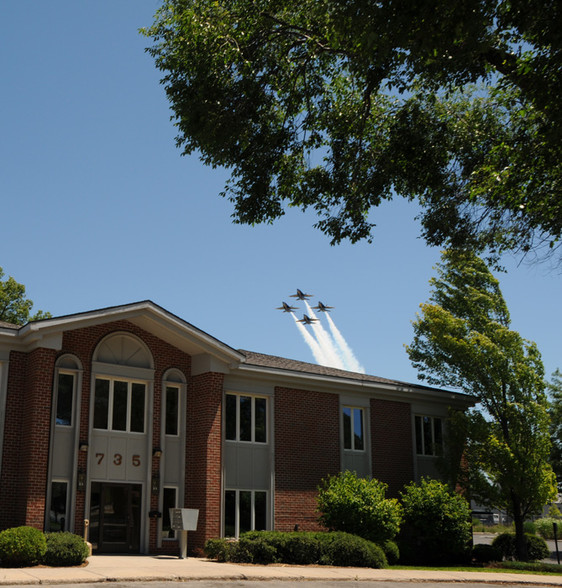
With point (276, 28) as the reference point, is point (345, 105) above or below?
below

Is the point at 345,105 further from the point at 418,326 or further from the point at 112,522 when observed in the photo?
the point at 418,326

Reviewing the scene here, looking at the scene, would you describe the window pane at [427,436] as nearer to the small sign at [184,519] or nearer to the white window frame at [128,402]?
the small sign at [184,519]

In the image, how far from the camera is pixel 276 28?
614 inches

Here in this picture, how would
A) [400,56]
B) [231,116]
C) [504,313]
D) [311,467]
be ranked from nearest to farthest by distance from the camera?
[400,56], [231,116], [311,467], [504,313]

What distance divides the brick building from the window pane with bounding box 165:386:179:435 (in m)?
0.05

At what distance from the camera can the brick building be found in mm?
21594

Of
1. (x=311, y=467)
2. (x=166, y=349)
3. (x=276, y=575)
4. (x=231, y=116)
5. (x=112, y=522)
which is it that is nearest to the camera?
(x=231, y=116)

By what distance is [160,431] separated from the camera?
24.2 m

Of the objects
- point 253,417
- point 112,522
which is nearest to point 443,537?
point 253,417

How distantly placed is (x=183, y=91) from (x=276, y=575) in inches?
461

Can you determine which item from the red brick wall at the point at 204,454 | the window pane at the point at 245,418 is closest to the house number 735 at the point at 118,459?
the red brick wall at the point at 204,454

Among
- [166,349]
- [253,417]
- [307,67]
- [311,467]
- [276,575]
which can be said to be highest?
[307,67]

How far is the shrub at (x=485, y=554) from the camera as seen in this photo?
28734mm

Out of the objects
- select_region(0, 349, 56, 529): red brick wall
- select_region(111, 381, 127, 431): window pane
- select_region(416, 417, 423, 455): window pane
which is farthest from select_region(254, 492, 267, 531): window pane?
select_region(416, 417, 423, 455): window pane
